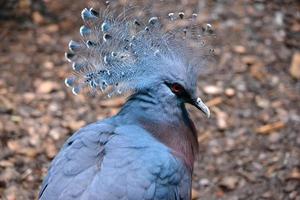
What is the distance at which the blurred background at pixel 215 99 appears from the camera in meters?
3.79

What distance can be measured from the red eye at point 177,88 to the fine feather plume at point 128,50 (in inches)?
2.6

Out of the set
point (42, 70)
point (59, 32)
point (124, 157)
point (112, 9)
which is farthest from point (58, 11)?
point (124, 157)

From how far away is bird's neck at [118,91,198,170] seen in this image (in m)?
2.92

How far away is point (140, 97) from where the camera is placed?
2.95 m

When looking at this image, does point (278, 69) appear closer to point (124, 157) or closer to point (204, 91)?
point (204, 91)

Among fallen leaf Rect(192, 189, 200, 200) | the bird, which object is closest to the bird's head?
the bird

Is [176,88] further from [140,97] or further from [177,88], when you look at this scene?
[140,97]

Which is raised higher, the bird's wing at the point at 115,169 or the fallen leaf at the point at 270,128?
the bird's wing at the point at 115,169

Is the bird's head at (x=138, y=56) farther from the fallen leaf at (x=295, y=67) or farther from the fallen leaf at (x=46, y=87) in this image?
the fallen leaf at (x=295, y=67)

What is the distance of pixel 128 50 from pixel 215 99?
152 centimetres

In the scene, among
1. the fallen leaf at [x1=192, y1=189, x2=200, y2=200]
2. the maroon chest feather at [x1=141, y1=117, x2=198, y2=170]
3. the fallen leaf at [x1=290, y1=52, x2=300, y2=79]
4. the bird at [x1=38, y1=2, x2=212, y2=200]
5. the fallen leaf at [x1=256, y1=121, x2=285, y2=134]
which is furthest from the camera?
the fallen leaf at [x1=290, y1=52, x2=300, y2=79]

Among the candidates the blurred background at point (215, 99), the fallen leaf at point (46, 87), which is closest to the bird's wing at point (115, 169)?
the blurred background at point (215, 99)

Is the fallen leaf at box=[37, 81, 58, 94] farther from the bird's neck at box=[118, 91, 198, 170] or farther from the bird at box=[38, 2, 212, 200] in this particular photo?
the bird's neck at box=[118, 91, 198, 170]

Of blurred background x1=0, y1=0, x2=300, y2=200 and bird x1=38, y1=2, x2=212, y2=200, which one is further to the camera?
blurred background x1=0, y1=0, x2=300, y2=200
